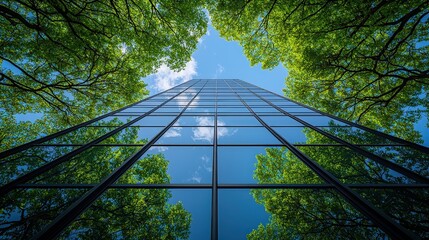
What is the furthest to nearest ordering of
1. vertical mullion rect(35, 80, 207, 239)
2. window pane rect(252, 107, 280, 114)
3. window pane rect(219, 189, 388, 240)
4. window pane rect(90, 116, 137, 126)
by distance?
window pane rect(252, 107, 280, 114), window pane rect(90, 116, 137, 126), window pane rect(219, 189, 388, 240), vertical mullion rect(35, 80, 207, 239)

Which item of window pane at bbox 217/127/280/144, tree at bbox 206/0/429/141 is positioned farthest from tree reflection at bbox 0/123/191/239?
tree at bbox 206/0/429/141

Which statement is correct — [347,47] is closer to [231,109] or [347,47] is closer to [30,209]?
[231,109]

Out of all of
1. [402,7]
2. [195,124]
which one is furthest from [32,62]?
[402,7]

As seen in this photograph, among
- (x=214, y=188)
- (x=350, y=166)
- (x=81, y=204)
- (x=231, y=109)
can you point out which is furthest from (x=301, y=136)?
(x=81, y=204)

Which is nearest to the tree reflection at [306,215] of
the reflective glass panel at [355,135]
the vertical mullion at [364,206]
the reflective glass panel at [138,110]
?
the vertical mullion at [364,206]

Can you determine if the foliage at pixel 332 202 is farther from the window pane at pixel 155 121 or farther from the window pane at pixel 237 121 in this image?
the window pane at pixel 155 121

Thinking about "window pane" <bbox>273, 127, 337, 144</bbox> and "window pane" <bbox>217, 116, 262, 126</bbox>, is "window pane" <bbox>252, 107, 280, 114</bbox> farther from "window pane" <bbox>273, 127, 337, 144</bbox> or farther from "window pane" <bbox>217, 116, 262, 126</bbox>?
"window pane" <bbox>273, 127, 337, 144</bbox>

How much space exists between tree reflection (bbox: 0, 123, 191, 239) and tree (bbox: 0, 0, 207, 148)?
7.63 m

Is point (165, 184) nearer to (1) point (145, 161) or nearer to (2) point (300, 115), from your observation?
(1) point (145, 161)

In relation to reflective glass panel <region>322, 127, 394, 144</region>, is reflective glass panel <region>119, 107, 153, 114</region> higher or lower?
higher

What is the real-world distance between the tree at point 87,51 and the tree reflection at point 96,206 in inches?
301

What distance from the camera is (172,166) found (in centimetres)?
444

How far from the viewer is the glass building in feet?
9.66

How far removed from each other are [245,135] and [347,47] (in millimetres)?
9525
